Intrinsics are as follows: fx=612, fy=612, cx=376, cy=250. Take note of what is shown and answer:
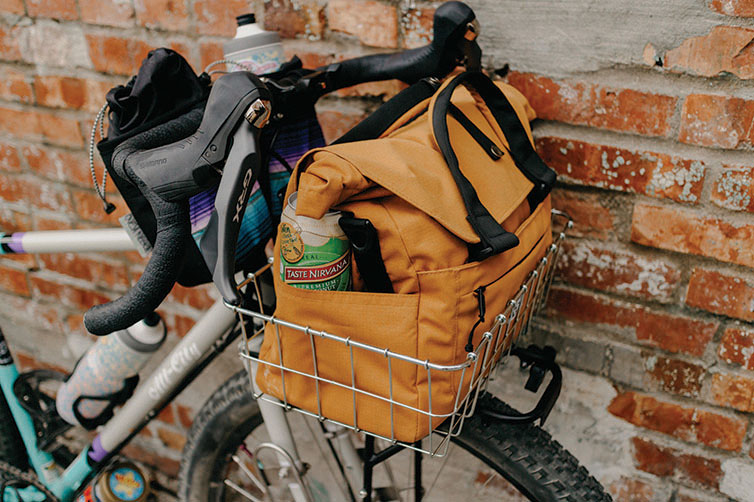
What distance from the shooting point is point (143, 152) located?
552 millimetres

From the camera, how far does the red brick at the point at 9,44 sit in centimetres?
118

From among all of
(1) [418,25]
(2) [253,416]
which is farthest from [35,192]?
(1) [418,25]

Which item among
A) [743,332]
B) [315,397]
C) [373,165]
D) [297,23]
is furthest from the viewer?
[297,23]

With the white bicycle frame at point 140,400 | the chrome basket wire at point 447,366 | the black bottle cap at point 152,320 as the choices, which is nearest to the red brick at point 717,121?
the chrome basket wire at point 447,366

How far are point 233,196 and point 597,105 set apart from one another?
0.54 meters

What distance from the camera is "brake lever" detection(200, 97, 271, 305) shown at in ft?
1.70

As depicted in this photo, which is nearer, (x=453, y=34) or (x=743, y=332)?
(x=453, y=34)

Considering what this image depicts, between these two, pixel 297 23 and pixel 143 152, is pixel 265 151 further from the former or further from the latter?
pixel 297 23

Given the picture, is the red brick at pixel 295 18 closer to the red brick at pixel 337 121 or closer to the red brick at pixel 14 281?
the red brick at pixel 337 121

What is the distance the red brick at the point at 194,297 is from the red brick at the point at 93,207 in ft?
0.61

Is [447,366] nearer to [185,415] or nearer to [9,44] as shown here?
[185,415]

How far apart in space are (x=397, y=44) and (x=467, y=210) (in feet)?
1.41

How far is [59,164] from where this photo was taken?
1.25 meters

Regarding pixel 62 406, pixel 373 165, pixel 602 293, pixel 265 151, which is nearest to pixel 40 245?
pixel 62 406
